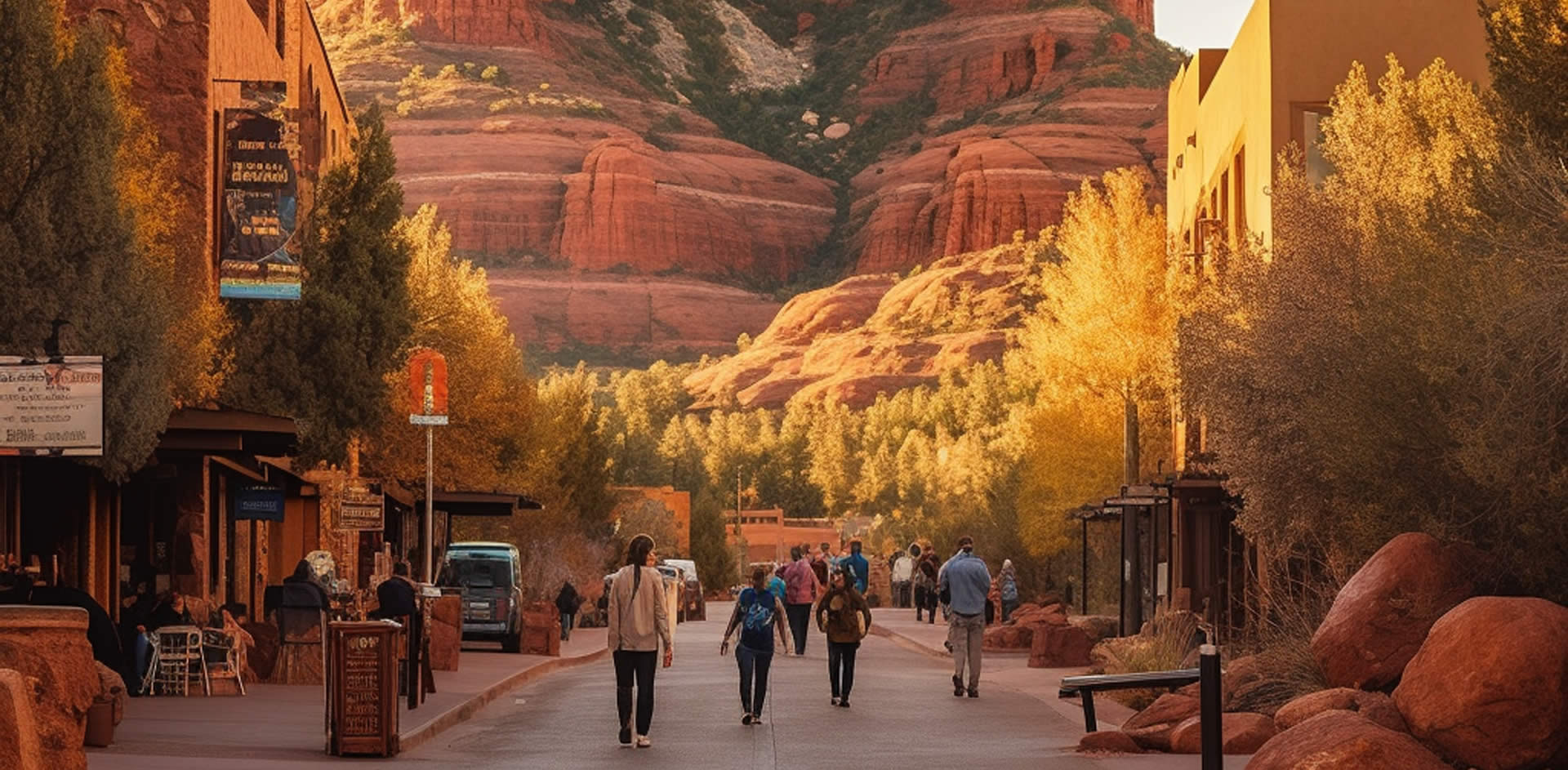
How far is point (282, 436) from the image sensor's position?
26.2 metres

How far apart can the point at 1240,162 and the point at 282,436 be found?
56.1 ft

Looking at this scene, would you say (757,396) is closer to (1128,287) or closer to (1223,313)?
(1128,287)

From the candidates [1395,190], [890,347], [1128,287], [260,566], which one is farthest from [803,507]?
[1395,190]

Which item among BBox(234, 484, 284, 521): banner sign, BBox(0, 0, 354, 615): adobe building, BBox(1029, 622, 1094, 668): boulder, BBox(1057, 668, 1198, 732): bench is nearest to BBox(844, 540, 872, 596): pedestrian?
BBox(1029, 622, 1094, 668): boulder

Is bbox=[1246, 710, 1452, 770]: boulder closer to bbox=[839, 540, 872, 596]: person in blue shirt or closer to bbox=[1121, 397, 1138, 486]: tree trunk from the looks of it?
bbox=[839, 540, 872, 596]: person in blue shirt

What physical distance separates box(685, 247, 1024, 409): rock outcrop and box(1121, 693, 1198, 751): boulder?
130 meters

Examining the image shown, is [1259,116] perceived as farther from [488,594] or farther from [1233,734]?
[1233,734]

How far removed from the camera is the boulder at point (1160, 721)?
1819 cm

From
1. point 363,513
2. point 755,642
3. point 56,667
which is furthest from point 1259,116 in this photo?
point 56,667

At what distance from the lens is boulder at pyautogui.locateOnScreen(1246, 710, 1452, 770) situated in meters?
13.3

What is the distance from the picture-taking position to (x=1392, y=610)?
17.4 metres

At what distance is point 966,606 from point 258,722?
8.03m

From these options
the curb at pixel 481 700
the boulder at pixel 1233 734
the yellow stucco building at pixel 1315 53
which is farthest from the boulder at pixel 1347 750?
the yellow stucco building at pixel 1315 53

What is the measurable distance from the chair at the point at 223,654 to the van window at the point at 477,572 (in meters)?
14.6
